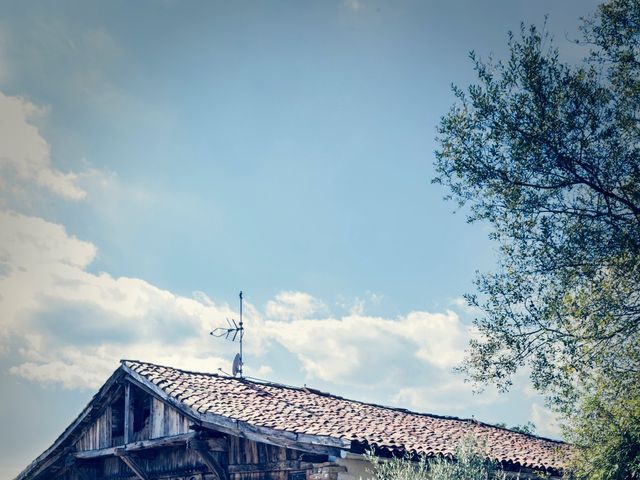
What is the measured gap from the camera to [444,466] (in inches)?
440

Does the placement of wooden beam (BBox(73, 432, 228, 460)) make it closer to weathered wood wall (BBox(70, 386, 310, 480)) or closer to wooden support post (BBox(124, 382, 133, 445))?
weathered wood wall (BBox(70, 386, 310, 480))

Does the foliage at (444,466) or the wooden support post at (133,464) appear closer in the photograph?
the foliage at (444,466)

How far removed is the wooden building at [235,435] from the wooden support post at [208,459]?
0.8 inches

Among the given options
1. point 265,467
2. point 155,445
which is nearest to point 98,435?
point 155,445

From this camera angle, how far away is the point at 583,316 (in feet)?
39.2

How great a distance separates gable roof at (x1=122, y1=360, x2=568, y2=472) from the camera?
39.0 feet

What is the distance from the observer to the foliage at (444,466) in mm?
10742

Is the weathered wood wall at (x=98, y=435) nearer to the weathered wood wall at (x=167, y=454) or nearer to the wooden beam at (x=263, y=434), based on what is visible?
the weathered wood wall at (x=167, y=454)

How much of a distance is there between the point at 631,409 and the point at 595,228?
3.31m

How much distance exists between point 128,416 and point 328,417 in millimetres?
5080

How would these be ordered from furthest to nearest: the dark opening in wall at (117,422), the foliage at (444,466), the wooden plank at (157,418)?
the dark opening in wall at (117,422) < the wooden plank at (157,418) < the foliage at (444,466)

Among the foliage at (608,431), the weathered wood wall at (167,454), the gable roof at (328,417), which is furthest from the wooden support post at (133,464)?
the foliage at (608,431)

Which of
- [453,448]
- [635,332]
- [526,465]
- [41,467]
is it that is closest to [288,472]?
[453,448]

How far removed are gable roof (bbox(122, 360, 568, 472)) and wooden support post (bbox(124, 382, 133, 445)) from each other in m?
0.62
